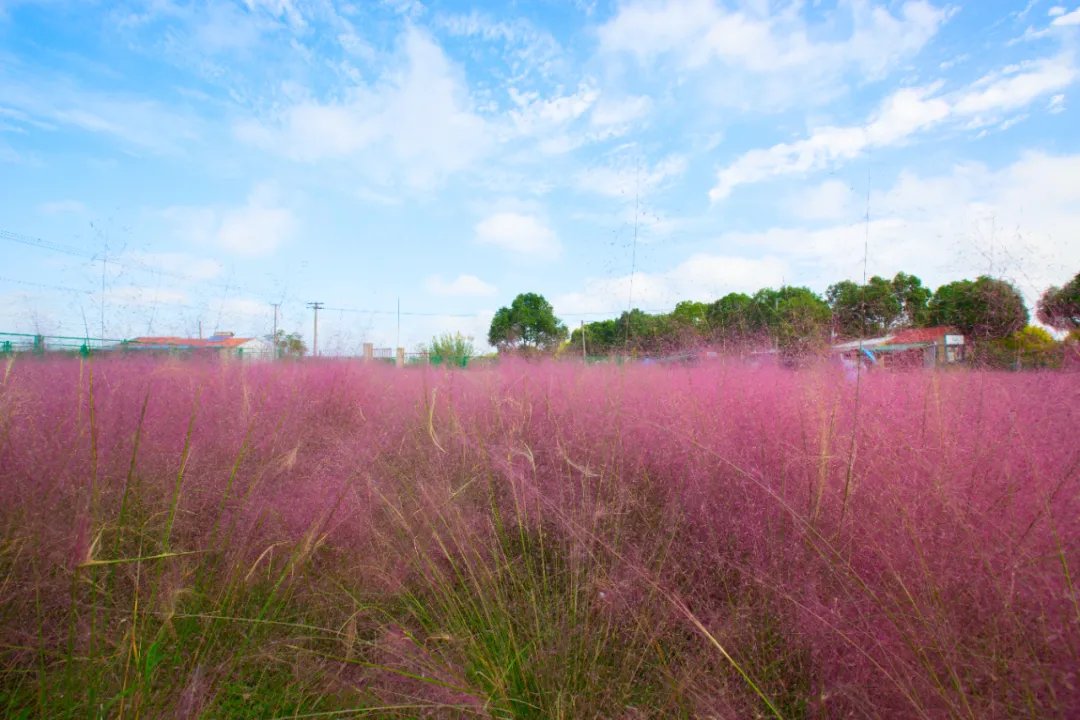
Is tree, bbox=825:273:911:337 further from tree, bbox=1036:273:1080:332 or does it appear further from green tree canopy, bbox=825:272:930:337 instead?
tree, bbox=1036:273:1080:332

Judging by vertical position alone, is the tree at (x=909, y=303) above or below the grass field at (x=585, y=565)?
above

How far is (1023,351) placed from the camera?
249 cm

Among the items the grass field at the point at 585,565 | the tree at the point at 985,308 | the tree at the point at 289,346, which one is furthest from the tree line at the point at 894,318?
the tree at the point at 289,346

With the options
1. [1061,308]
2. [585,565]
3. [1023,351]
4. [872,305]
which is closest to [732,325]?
[872,305]

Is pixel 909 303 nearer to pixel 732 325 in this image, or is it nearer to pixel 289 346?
pixel 732 325

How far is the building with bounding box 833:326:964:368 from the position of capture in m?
2.68

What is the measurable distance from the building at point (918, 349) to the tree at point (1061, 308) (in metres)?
0.42

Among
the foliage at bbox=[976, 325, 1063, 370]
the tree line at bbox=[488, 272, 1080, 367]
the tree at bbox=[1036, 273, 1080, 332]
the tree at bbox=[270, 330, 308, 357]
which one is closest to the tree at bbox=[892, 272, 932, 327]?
the tree line at bbox=[488, 272, 1080, 367]

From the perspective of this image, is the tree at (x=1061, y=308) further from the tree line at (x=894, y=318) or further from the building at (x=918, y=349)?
the building at (x=918, y=349)

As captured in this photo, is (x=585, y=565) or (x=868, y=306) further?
(x=868, y=306)

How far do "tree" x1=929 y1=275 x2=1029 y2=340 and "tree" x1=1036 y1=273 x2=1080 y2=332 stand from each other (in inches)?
2.6

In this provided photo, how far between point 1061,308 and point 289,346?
6.88m

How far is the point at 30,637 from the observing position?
1414 millimetres

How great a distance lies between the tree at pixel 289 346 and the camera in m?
6.02
